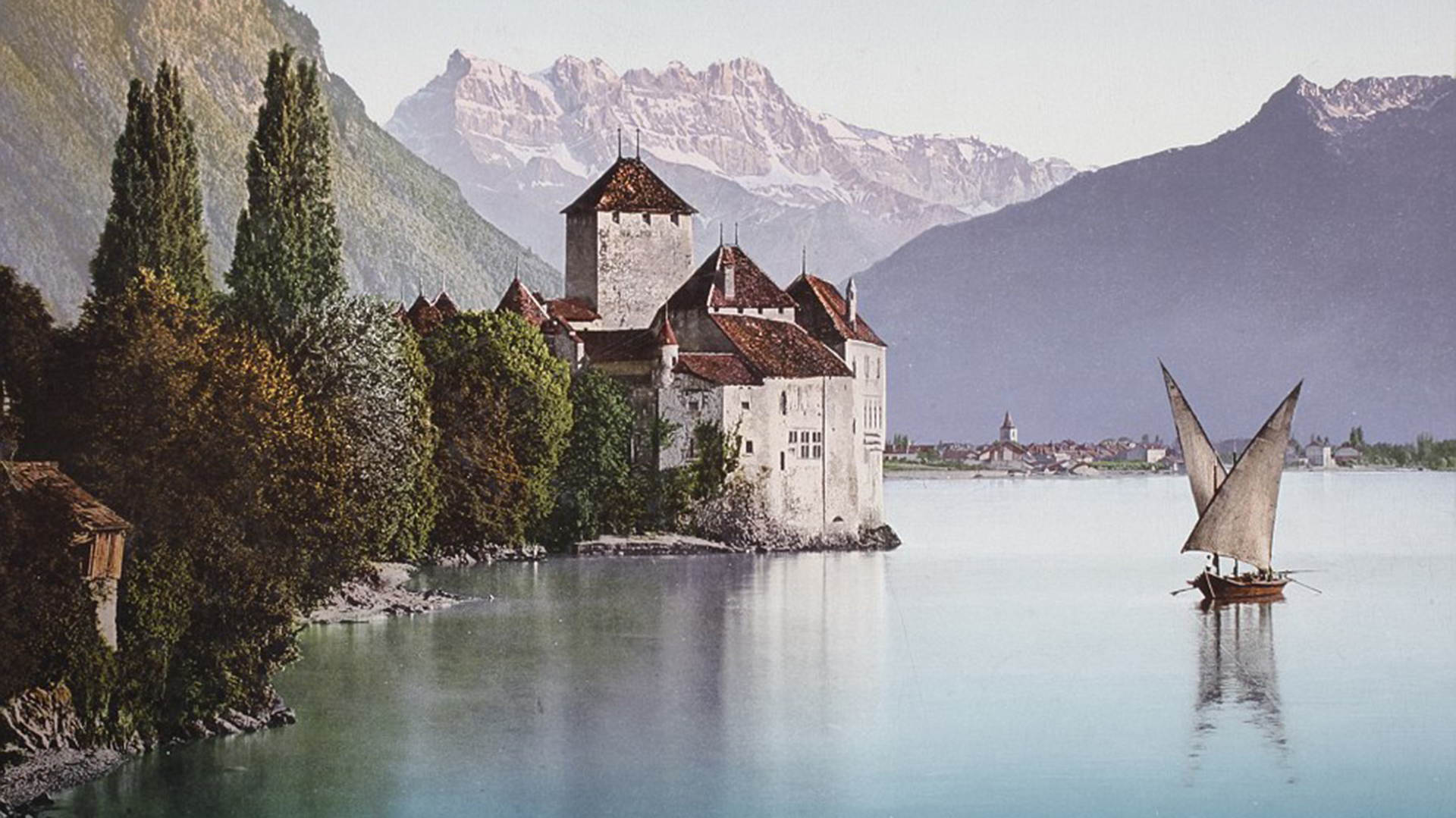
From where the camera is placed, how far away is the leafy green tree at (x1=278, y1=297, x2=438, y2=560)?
4588 cm

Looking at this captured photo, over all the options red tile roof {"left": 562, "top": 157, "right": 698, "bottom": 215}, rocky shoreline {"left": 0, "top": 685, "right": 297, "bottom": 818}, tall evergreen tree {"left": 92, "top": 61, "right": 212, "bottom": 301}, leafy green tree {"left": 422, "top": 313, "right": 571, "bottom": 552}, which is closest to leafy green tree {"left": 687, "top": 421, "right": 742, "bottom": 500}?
leafy green tree {"left": 422, "top": 313, "right": 571, "bottom": 552}

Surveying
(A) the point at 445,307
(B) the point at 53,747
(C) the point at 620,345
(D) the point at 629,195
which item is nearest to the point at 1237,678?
(B) the point at 53,747

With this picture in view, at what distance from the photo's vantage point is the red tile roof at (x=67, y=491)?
98.8ft

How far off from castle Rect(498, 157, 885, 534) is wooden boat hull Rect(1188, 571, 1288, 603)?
14802mm

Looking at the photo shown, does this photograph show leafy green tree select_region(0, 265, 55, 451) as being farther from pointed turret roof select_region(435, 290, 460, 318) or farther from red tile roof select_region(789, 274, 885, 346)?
red tile roof select_region(789, 274, 885, 346)

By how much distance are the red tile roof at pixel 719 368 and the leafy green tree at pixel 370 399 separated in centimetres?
1545

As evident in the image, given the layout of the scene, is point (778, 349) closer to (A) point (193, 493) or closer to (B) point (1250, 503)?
(B) point (1250, 503)

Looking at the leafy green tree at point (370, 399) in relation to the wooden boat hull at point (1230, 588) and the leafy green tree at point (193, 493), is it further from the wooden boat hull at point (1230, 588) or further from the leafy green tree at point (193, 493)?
the wooden boat hull at point (1230, 588)

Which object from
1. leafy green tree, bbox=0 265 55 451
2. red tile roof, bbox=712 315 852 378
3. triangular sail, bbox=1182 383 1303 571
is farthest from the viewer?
red tile roof, bbox=712 315 852 378

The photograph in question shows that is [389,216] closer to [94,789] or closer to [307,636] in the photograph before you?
[307,636]

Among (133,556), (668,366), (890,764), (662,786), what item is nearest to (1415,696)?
(890,764)

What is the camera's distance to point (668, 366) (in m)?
70.8

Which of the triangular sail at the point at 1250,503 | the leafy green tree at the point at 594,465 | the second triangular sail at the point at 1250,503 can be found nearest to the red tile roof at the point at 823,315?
the leafy green tree at the point at 594,465

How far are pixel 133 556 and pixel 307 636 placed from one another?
45.1 ft
